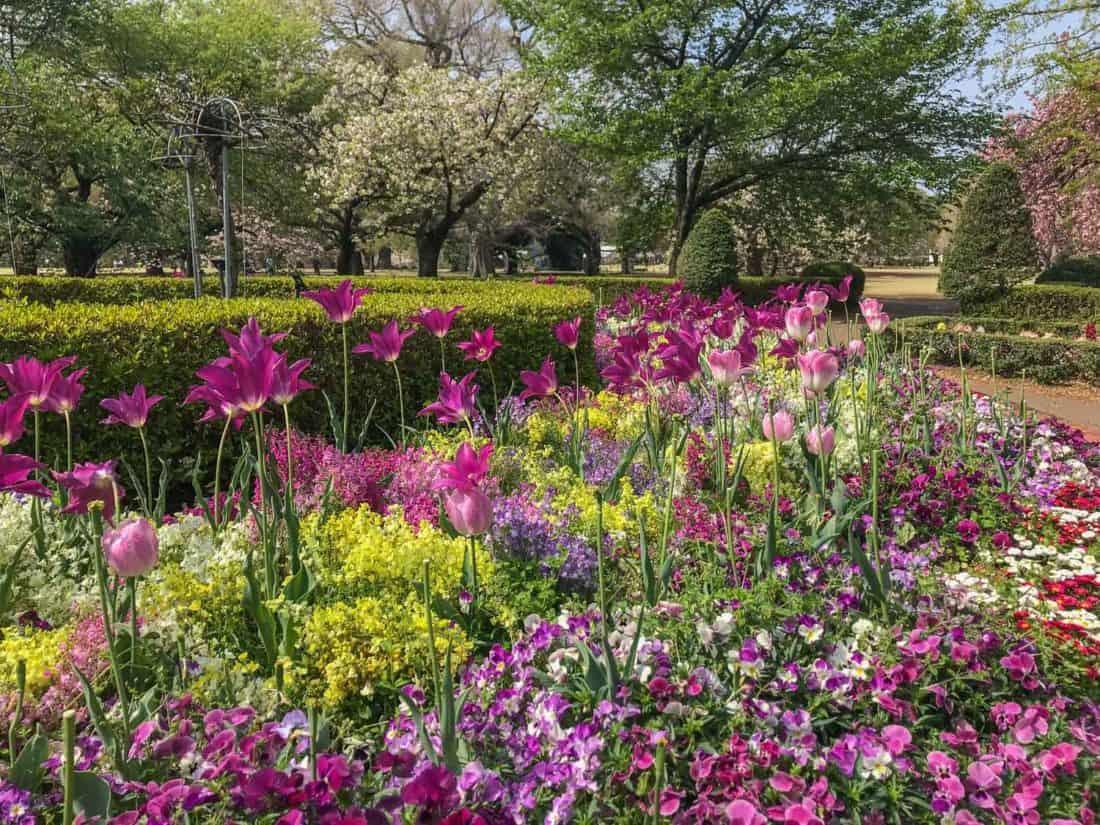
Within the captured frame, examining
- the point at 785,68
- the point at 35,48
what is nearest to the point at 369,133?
the point at 35,48

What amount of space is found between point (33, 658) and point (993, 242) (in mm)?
17970

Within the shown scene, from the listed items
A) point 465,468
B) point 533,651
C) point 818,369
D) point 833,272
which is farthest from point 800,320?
point 833,272

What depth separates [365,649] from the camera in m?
2.04

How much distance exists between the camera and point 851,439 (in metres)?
3.88

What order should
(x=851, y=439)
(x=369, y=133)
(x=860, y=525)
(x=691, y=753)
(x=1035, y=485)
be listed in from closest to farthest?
(x=691, y=753), (x=860, y=525), (x=1035, y=485), (x=851, y=439), (x=369, y=133)

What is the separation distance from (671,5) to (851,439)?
59.4 ft

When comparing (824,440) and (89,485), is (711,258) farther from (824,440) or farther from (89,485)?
(89,485)

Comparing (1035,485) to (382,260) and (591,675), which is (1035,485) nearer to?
(591,675)

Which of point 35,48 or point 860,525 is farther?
point 35,48

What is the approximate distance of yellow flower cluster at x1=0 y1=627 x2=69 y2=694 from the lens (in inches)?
73.9

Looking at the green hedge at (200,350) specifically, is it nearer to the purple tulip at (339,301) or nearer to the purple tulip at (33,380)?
the purple tulip at (339,301)

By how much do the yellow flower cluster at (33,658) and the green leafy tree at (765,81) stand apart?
1819 cm

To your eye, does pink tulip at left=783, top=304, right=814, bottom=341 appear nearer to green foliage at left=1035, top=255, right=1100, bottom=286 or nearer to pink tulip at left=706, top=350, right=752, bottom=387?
pink tulip at left=706, top=350, right=752, bottom=387

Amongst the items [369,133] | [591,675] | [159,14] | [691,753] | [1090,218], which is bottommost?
[691,753]
